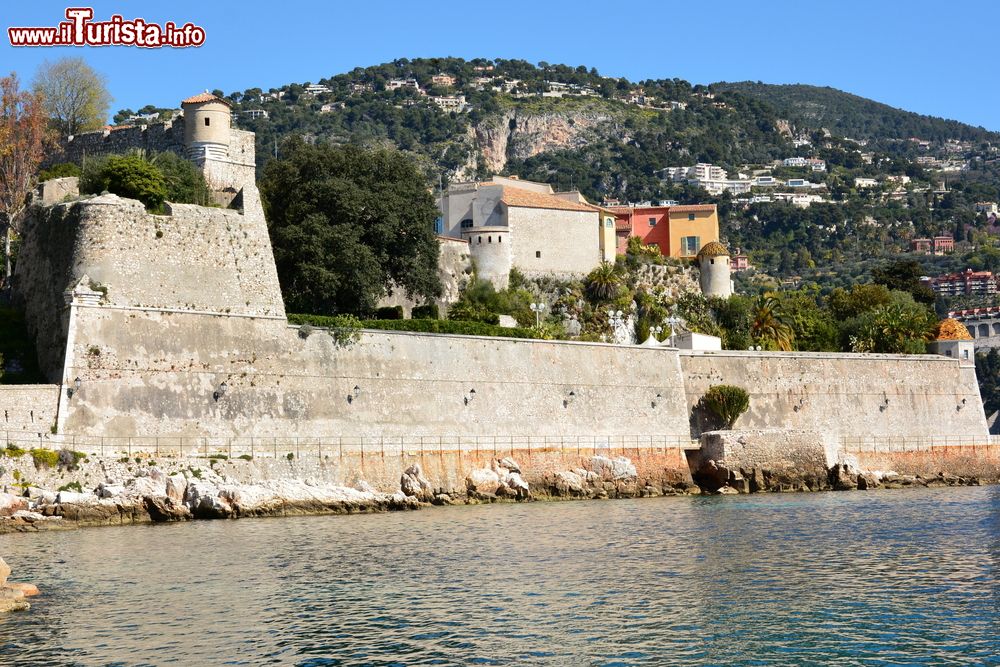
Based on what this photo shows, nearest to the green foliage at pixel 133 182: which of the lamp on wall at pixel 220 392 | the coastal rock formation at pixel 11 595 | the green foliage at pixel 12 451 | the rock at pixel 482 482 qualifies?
the lamp on wall at pixel 220 392

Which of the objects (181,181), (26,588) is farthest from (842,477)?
(26,588)

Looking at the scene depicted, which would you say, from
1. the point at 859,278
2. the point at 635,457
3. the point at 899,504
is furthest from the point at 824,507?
the point at 859,278

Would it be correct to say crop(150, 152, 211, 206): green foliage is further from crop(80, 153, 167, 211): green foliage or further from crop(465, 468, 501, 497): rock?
crop(465, 468, 501, 497): rock

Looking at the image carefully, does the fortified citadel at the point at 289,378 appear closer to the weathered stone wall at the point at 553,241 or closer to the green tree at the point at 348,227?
the green tree at the point at 348,227

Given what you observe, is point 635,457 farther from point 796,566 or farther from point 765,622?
point 765,622

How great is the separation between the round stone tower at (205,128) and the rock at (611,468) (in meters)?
17.6

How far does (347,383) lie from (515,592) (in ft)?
54.4

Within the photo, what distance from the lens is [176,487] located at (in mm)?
34062

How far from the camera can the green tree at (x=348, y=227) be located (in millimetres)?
44281

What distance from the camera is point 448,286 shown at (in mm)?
53844

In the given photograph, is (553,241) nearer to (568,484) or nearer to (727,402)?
(727,402)

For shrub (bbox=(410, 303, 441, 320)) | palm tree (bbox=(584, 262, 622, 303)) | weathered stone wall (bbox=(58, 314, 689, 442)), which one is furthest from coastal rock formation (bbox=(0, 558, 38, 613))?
palm tree (bbox=(584, 262, 622, 303))

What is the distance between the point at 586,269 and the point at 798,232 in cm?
9309

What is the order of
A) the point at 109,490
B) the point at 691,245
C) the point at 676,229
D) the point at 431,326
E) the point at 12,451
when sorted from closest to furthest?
the point at 12,451, the point at 109,490, the point at 431,326, the point at 691,245, the point at 676,229
